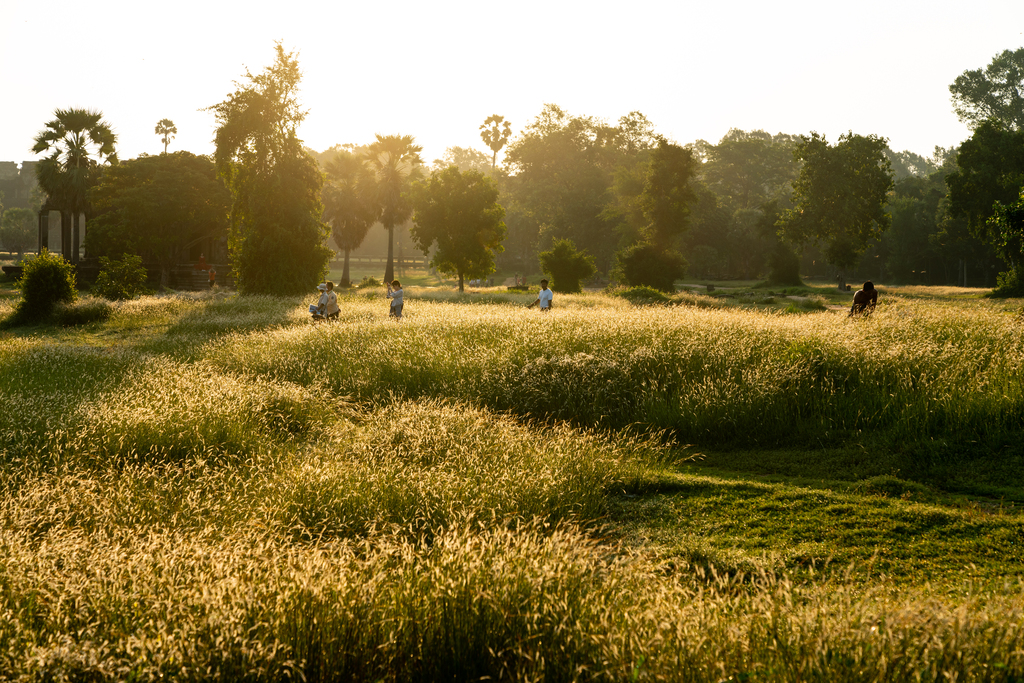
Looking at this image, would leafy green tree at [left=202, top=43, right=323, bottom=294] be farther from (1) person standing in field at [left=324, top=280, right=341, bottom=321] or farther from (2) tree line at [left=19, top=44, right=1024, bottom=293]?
(1) person standing in field at [left=324, top=280, right=341, bottom=321]

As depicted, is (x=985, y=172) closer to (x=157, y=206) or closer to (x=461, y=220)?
(x=461, y=220)

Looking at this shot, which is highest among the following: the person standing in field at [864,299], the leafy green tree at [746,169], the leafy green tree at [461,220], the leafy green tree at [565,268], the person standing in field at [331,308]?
the leafy green tree at [746,169]

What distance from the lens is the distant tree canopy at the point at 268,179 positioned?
105 ft

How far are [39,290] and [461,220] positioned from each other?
79.7 ft

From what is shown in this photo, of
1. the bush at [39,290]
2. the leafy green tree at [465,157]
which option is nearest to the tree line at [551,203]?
the bush at [39,290]

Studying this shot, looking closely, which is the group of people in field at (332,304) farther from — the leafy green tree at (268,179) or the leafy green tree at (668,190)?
the leafy green tree at (668,190)

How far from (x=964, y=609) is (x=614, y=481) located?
145 inches

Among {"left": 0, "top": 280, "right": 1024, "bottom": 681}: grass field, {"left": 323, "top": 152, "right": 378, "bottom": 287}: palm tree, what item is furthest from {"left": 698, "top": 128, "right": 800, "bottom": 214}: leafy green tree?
{"left": 0, "top": 280, "right": 1024, "bottom": 681}: grass field

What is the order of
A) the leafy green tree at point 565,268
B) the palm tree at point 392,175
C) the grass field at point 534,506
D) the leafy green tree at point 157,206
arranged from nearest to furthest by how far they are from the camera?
the grass field at point 534,506, the leafy green tree at point 565,268, the leafy green tree at point 157,206, the palm tree at point 392,175

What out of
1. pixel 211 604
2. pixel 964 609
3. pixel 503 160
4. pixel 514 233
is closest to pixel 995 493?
pixel 964 609

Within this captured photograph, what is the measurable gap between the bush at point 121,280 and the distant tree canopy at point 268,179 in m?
4.43

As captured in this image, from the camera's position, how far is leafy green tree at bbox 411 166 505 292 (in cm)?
4188

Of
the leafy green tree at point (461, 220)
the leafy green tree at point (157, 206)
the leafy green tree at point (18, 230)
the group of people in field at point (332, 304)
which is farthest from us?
the leafy green tree at point (18, 230)

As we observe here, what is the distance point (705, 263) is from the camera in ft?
205
